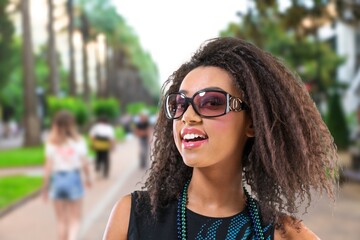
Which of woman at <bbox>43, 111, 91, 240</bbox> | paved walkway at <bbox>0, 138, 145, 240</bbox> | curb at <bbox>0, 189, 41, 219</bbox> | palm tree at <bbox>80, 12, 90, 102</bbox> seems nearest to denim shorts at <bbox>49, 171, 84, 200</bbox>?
woman at <bbox>43, 111, 91, 240</bbox>

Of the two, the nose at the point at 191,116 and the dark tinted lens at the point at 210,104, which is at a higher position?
the dark tinted lens at the point at 210,104

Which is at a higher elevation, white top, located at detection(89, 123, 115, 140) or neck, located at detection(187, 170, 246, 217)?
neck, located at detection(187, 170, 246, 217)

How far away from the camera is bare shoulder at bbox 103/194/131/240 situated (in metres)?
1.93

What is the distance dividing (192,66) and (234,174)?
1.16ft

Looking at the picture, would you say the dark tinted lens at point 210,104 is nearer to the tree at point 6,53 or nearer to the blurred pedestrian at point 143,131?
the blurred pedestrian at point 143,131

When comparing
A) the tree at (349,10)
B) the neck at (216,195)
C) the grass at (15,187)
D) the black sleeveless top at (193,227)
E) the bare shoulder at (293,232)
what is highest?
the tree at (349,10)

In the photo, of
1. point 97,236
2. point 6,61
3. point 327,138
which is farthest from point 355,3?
point 6,61

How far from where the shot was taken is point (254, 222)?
1938mm

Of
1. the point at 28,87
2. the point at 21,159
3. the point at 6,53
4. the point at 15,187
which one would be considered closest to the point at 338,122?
the point at 21,159

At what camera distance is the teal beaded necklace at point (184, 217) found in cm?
191

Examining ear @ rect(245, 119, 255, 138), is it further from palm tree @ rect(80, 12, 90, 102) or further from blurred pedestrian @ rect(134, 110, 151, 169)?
palm tree @ rect(80, 12, 90, 102)

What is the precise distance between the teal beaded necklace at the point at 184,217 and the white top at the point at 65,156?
5.31 m

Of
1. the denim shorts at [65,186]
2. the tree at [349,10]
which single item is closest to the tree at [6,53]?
the tree at [349,10]

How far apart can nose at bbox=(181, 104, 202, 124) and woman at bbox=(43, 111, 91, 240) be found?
538 centimetres
